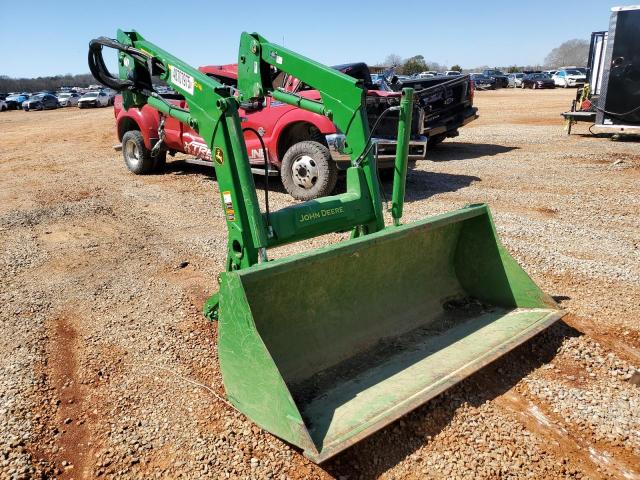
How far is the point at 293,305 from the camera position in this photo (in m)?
3.28

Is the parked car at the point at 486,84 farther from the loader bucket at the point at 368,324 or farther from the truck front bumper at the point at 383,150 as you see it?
the loader bucket at the point at 368,324

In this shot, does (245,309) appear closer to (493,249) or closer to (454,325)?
(454,325)

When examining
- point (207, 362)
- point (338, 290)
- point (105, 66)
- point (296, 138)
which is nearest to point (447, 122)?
point (296, 138)

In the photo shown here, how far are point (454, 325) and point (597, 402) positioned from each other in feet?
3.24

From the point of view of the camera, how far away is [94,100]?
36438mm

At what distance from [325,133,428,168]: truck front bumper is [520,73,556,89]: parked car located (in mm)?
35763


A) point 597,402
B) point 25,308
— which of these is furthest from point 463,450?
point 25,308

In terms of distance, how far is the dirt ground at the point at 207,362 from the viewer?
8.93ft

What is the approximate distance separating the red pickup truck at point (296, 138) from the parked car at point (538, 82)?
116ft

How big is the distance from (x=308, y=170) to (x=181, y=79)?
11.8 ft

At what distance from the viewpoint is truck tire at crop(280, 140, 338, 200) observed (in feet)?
23.4

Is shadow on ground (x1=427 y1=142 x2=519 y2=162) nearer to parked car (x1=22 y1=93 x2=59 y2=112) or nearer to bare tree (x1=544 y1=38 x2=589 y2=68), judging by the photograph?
parked car (x1=22 y1=93 x2=59 y2=112)

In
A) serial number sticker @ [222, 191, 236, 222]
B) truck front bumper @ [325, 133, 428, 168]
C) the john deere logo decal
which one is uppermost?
the john deere logo decal

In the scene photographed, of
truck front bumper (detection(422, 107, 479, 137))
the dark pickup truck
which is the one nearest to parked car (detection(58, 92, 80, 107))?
the dark pickup truck
